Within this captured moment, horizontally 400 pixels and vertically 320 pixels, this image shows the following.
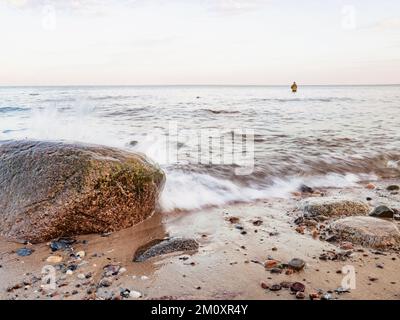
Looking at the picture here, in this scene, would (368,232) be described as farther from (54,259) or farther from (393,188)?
(54,259)

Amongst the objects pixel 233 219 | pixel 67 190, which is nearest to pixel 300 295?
pixel 233 219

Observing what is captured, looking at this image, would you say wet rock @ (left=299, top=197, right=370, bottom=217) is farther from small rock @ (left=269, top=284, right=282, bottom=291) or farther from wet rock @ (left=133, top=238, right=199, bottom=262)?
small rock @ (left=269, top=284, right=282, bottom=291)

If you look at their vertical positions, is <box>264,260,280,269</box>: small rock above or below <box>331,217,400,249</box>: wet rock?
below

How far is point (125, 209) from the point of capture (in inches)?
176

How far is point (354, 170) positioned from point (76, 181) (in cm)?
583

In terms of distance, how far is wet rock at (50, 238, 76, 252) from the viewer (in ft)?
12.6

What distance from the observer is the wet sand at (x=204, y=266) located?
2955mm

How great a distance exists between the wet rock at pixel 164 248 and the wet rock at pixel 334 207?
1.85 m

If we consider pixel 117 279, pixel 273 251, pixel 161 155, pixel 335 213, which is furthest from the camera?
pixel 161 155

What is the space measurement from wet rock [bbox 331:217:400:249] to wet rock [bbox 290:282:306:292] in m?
1.23

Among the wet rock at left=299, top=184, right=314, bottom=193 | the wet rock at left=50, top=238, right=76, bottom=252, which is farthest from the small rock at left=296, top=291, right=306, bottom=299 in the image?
the wet rock at left=299, top=184, right=314, bottom=193

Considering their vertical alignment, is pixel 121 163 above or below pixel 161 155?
above
